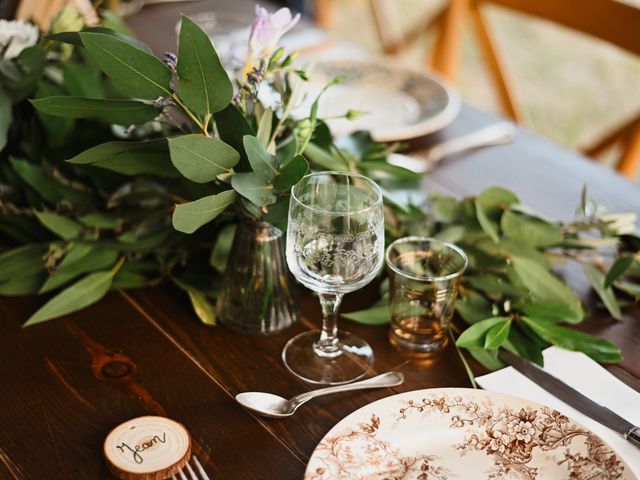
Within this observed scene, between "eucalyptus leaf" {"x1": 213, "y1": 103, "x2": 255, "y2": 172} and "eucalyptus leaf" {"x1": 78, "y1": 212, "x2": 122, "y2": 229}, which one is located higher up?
"eucalyptus leaf" {"x1": 213, "y1": 103, "x2": 255, "y2": 172}

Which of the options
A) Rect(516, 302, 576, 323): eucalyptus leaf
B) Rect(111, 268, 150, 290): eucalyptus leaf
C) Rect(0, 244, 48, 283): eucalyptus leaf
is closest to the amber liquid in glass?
Rect(516, 302, 576, 323): eucalyptus leaf

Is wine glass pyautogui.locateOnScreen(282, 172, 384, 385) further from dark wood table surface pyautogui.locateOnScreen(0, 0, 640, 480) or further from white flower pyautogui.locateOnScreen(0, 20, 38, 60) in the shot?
white flower pyautogui.locateOnScreen(0, 20, 38, 60)

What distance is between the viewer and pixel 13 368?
895 millimetres

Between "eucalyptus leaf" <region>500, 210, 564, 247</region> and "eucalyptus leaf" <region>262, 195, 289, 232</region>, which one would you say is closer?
"eucalyptus leaf" <region>262, 195, 289, 232</region>

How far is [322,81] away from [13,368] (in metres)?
0.87

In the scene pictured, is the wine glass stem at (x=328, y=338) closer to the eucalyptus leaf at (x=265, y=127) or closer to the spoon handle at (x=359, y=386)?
the spoon handle at (x=359, y=386)

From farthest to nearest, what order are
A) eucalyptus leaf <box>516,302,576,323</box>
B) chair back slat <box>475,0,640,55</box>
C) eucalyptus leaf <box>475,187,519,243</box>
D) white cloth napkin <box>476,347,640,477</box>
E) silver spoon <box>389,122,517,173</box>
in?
chair back slat <box>475,0,640,55</box>
silver spoon <box>389,122,517,173</box>
eucalyptus leaf <box>475,187,519,243</box>
eucalyptus leaf <box>516,302,576,323</box>
white cloth napkin <box>476,347,640,477</box>

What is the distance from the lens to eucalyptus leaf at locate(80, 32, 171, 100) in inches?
31.3

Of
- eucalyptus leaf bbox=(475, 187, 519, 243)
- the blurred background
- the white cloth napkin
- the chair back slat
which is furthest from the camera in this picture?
the blurred background

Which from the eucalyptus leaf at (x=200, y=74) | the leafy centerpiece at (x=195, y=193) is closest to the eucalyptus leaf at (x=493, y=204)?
the leafy centerpiece at (x=195, y=193)

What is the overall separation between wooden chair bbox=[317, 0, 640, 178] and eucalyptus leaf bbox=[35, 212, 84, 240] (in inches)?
46.9

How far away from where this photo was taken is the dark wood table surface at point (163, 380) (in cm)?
78

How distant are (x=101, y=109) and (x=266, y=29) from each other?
20 cm

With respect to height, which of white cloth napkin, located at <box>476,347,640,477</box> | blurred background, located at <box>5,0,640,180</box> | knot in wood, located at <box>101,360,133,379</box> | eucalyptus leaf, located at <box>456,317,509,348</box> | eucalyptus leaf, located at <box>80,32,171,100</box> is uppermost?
eucalyptus leaf, located at <box>80,32,171,100</box>
